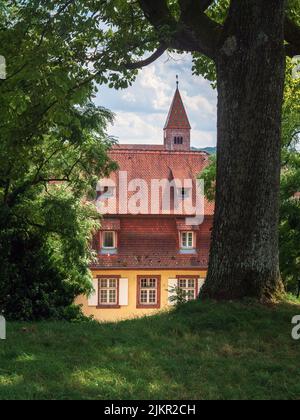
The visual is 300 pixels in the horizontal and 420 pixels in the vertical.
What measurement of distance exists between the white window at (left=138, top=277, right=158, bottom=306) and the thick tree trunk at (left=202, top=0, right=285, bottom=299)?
27.4 meters

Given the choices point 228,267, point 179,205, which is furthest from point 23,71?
point 179,205

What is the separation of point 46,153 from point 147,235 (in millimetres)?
23132

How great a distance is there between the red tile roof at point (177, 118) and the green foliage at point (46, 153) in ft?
214

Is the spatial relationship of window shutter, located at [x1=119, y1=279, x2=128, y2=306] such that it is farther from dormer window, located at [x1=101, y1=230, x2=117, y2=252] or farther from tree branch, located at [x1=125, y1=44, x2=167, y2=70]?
tree branch, located at [x1=125, y1=44, x2=167, y2=70]

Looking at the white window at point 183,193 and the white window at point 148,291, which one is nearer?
the white window at point 148,291

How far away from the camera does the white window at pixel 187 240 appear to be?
121ft

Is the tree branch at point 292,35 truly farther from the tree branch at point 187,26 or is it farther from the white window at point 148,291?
the white window at point 148,291

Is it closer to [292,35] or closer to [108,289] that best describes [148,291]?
[108,289]

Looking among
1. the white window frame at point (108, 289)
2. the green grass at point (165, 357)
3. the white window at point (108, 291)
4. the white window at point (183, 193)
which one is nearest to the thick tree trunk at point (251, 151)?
the green grass at point (165, 357)

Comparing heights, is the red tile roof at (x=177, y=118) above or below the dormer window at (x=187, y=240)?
above

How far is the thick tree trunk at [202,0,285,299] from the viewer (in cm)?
781

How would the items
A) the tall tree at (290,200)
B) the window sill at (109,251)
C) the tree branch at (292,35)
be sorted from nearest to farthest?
1. the tree branch at (292,35)
2. the tall tree at (290,200)
3. the window sill at (109,251)
